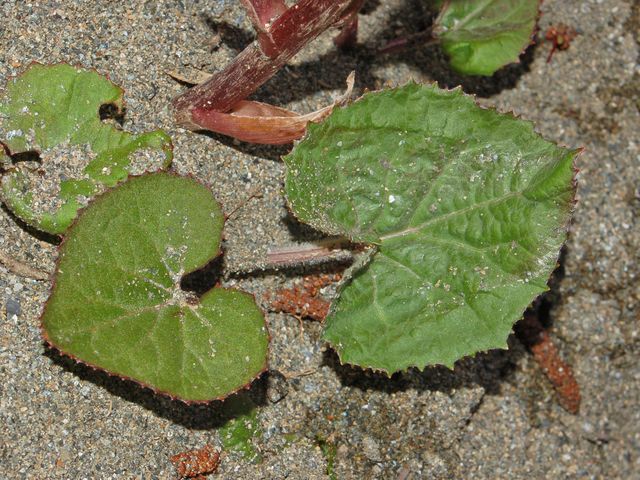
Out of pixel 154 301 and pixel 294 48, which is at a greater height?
pixel 294 48

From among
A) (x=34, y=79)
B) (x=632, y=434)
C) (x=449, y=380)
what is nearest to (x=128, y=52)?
(x=34, y=79)

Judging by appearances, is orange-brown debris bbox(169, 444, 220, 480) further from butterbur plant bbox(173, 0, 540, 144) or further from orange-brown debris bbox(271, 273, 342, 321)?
butterbur plant bbox(173, 0, 540, 144)

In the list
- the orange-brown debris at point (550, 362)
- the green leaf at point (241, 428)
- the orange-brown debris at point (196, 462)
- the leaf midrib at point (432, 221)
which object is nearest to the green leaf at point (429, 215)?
the leaf midrib at point (432, 221)

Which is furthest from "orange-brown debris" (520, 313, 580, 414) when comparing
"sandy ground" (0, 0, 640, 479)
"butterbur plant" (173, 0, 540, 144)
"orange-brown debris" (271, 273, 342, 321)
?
"butterbur plant" (173, 0, 540, 144)

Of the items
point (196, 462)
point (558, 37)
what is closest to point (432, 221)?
point (196, 462)

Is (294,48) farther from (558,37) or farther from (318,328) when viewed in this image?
(558,37)

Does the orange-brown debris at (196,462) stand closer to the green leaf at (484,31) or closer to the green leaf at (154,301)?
the green leaf at (154,301)
